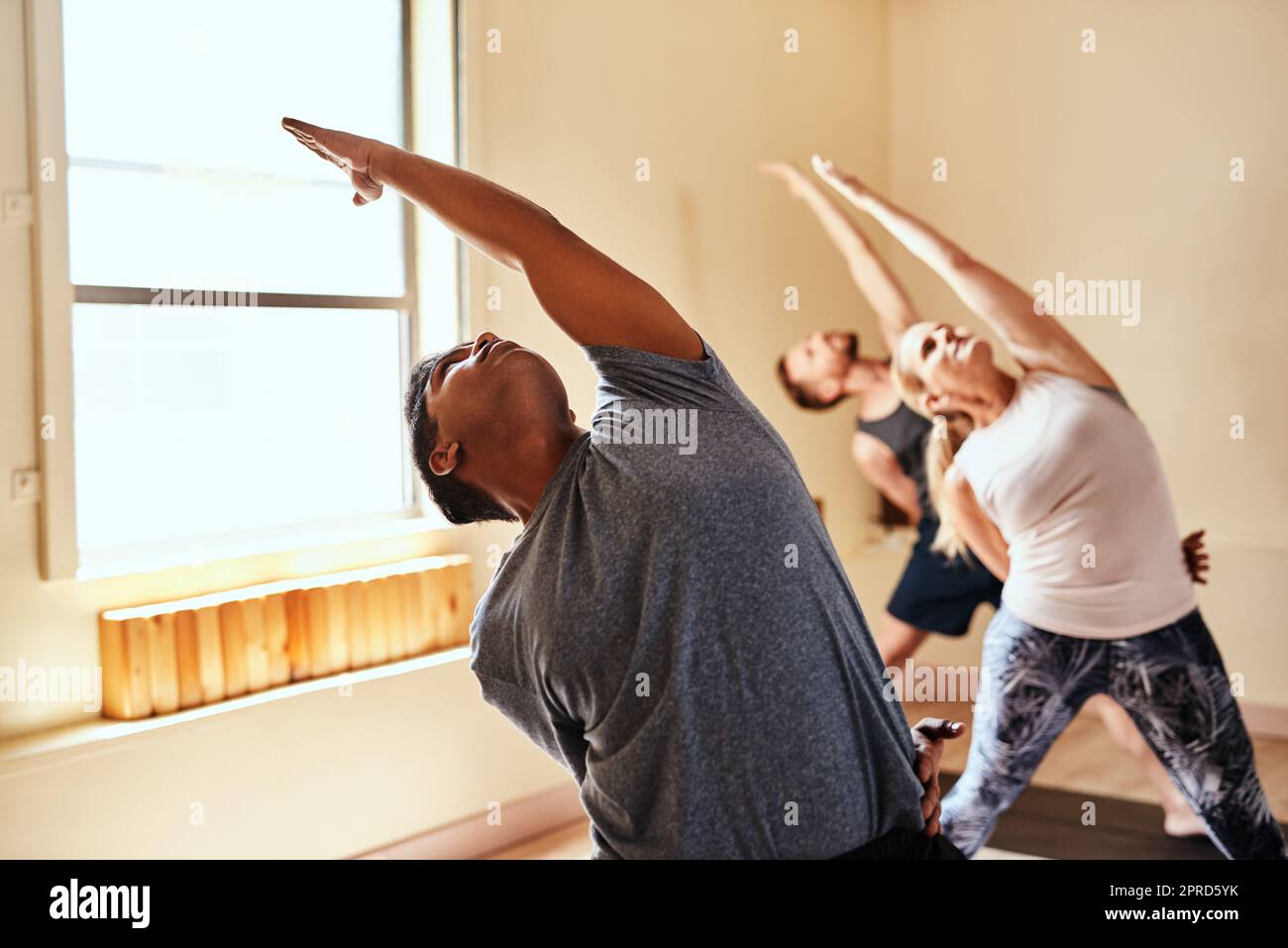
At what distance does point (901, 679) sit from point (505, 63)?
2.81 m

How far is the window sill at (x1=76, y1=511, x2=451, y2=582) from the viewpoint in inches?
121

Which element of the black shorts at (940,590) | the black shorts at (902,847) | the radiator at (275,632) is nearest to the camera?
the black shorts at (902,847)

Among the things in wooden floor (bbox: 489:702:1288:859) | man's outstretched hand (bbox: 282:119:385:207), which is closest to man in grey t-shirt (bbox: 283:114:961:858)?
man's outstretched hand (bbox: 282:119:385:207)

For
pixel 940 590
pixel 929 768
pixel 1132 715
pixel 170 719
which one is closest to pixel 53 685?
pixel 170 719

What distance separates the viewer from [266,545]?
3.42 m

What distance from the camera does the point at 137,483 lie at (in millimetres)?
3205

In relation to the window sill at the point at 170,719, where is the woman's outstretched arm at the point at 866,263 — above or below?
above

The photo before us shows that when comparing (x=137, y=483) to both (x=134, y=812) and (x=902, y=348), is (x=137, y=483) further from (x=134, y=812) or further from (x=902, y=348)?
(x=902, y=348)

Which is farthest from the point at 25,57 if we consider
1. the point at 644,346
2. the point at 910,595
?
the point at 910,595

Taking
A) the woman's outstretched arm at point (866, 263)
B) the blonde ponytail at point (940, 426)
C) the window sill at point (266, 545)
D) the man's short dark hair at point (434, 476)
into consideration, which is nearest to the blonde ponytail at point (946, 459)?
the blonde ponytail at point (940, 426)

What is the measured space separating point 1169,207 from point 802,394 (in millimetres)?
1732

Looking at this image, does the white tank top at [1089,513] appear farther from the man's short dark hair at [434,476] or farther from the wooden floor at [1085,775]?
the man's short dark hair at [434,476]

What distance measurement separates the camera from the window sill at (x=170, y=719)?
2.76 metres

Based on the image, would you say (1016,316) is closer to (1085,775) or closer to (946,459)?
(946,459)
